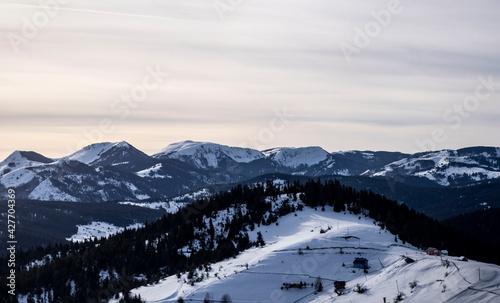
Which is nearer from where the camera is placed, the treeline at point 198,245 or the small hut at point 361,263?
the small hut at point 361,263

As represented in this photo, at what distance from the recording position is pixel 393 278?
104500 millimetres

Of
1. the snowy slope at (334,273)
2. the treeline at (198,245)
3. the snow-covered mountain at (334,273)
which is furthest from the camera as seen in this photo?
the treeline at (198,245)

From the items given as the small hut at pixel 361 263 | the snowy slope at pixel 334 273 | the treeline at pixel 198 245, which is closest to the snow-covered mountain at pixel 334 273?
the snowy slope at pixel 334 273

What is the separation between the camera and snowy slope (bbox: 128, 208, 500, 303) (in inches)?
3652

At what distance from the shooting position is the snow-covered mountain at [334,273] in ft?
306

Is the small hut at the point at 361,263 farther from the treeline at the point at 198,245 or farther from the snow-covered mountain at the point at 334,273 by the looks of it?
the treeline at the point at 198,245

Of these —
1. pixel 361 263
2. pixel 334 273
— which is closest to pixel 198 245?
pixel 334 273

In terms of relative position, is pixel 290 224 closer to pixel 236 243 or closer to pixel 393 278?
pixel 236 243

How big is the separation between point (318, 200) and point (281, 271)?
2500 inches

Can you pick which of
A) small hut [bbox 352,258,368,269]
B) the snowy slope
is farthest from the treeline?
small hut [bbox 352,258,368,269]

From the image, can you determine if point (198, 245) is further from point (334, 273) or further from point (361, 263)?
point (361, 263)

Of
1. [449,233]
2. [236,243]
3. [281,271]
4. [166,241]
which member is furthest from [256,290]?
[449,233]

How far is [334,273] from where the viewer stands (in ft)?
402

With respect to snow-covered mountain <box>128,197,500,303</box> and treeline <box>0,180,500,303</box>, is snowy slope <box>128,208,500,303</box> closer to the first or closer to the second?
snow-covered mountain <box>128,197,500,303</box>
